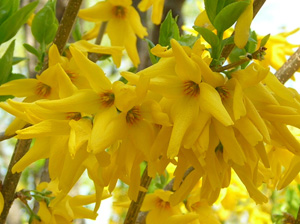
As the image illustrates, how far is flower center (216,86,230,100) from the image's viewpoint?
2.55 feet

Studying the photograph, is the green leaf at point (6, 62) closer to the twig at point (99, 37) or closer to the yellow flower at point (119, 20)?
the twig at point (99, 37)

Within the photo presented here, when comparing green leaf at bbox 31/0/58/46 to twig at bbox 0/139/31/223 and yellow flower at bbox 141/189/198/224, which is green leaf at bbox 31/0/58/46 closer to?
twig at bbox 0/139/31/223

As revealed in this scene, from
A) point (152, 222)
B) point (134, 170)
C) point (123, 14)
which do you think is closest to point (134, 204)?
point (152, 222)

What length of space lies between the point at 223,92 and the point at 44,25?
0.50 meters

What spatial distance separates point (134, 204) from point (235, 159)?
409 mm

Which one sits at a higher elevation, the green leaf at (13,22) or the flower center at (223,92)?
the flower center at (223,92)

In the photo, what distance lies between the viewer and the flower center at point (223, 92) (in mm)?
778

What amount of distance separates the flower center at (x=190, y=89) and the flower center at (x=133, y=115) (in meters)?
0.08

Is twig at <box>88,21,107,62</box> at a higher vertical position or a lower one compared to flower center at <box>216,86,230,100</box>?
lower

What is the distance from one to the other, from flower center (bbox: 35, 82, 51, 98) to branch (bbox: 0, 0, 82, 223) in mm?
49

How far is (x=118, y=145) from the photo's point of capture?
33.1 inches

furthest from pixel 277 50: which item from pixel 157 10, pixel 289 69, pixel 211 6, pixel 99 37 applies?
pixel 211 6

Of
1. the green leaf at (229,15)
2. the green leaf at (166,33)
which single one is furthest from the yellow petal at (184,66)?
the green leaf at (166,33)

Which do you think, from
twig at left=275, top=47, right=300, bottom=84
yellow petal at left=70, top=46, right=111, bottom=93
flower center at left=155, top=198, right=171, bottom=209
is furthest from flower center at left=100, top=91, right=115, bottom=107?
twig at left=275, top=47, right=300, bottom=84
